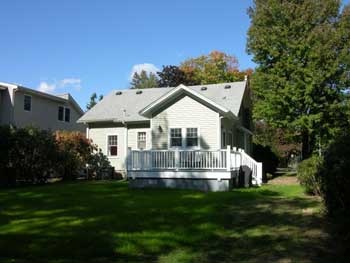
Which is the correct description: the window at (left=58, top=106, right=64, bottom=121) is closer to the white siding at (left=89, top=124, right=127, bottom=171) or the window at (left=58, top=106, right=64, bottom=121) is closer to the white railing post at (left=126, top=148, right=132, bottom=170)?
the white siding at (left=89, top=124, right=127, bottom=171)

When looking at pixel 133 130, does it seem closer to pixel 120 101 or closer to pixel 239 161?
pixel 120 101

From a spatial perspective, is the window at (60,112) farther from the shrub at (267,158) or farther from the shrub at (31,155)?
the shrub at (267,158)

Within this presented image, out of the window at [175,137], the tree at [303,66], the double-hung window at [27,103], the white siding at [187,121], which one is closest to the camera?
the white siding at [187,121]

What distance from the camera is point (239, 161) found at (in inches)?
695

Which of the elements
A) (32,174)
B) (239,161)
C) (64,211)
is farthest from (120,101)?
(64,211)

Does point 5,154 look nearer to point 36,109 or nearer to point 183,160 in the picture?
point 183,160

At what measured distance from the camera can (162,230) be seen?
312 inches

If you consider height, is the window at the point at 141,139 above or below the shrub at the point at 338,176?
above

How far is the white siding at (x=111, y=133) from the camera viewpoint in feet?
75.7

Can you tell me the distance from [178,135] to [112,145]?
5789mm

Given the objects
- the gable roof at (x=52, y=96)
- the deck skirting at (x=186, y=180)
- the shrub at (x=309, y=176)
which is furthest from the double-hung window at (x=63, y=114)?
the shrub at (x=309, y=176)

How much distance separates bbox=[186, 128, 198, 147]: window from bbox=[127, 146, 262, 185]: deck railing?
2.69m

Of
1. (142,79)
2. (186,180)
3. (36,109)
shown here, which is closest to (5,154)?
(186,180)

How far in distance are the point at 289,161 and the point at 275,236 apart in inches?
1671
